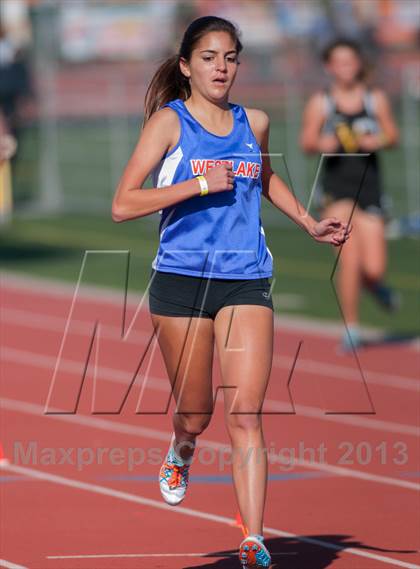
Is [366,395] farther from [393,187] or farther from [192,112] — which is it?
[393,187]

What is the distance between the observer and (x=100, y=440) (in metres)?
9.27

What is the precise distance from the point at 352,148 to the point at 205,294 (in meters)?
6.54

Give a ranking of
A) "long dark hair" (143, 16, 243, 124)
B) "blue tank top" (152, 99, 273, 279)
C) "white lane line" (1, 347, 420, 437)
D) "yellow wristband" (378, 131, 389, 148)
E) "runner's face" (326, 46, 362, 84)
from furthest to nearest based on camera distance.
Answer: "yellow wristband" (378, 131, 389, 148), "runner's face" (326, 46, 362, 84), "white lane line" (1, 347, 420, 437), "long dark hair" (143, 16, 243, 124), "blue tank top" (152, 99, 273, 279)

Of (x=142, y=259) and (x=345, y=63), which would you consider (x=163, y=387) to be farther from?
(x=142, y=259)

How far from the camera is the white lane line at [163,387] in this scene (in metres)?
9.58

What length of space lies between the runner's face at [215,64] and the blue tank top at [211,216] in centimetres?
13

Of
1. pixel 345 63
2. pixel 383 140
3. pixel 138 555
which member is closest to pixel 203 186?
pixel 138 555

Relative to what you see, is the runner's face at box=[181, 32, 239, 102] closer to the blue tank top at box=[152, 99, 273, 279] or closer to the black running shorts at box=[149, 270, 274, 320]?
the blue tank top at box=[152, 99, 273, 279]

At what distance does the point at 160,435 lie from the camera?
9438 millimetres

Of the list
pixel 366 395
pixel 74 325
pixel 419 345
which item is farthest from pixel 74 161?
pixel 366 395

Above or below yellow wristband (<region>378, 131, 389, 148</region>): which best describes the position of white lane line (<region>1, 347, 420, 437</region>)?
below

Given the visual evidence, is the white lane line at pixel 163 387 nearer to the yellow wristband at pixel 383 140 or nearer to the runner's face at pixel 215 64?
the yellow wristband at pixel 383 140

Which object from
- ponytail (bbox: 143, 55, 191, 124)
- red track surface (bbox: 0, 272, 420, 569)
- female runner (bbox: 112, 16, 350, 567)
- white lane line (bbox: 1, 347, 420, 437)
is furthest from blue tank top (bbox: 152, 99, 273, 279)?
white lane line (bbox: 1, 347, 420, 437)

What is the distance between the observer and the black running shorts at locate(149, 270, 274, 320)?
233 inches
